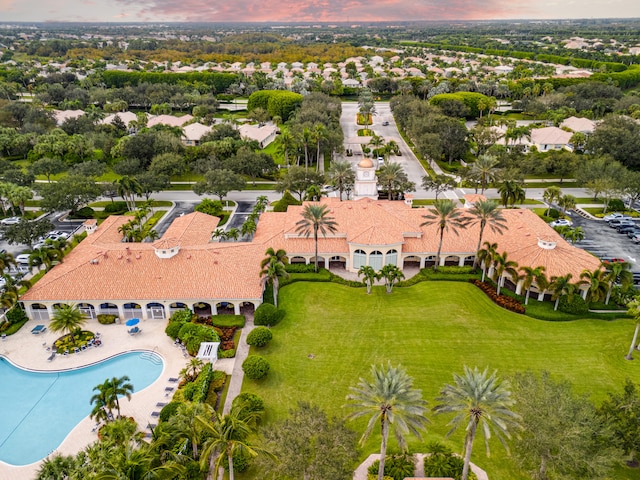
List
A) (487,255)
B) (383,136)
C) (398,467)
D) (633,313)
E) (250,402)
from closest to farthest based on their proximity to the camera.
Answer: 1. (398,467)
2. (250,402)
3. (633,313)
4. (487,255)
5. (383,136)

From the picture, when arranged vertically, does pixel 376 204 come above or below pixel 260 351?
above

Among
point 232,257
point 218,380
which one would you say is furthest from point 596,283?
point 232,257

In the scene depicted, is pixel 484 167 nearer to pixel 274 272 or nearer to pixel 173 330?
pixel 274 272

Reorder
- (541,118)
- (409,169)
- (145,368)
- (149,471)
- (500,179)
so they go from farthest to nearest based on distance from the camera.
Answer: (541,118), (409,169), (500,179), (145,368), (149,471)

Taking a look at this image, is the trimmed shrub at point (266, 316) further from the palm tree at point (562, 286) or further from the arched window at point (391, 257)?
the palm tree at point (562, 286)

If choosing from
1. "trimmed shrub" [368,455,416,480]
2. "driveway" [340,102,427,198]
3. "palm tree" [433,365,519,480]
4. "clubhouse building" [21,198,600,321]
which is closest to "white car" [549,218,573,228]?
"clubhouse building" [21,198,600,321]

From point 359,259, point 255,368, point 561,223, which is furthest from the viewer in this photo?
point 561,223

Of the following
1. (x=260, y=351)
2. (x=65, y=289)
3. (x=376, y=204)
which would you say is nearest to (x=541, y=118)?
(x=376, y=204)

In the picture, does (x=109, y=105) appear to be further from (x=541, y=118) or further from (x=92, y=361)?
(x=541, y=118)
